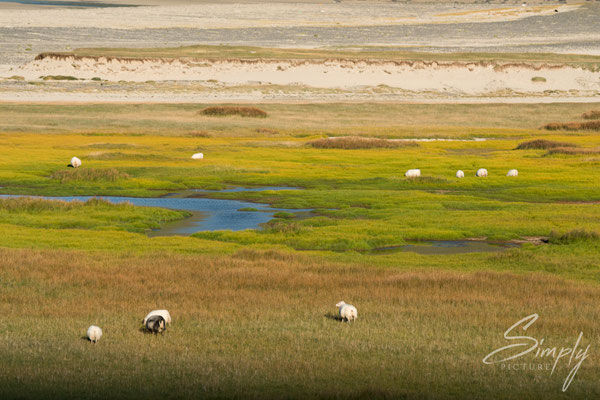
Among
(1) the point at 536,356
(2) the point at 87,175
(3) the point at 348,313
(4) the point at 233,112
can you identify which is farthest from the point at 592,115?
(1) the point at 536,356

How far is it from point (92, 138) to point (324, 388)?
52242mm

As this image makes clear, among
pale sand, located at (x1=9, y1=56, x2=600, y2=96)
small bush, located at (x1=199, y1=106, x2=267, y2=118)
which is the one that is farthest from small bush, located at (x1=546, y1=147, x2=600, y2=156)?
pale sand, located at (x1=9, y1=56, x2=600, y2=96)

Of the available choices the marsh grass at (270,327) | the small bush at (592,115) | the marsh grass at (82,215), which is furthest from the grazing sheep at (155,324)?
the small bush at (592,115)

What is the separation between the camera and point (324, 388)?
1343 centimetres

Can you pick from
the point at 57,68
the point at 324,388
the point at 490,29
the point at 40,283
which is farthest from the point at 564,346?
the point at 490,29

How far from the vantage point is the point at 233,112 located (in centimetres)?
7906

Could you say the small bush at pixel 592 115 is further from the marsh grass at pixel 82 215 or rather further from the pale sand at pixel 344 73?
the marsh grass at pixel 82 215

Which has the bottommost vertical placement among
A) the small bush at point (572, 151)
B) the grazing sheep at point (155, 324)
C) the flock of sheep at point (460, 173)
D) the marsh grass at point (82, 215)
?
the grazing sheep at point (155, 324)

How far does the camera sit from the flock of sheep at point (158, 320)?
15.7 m

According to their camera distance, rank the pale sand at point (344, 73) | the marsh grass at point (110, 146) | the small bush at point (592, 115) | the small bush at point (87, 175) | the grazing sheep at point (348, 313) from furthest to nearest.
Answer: the pale sand at point (344, 73)
the small bush at point (592, 115)
the marsh grass at point (110, 146)
the small bush at point (87, 175)
the grazing sheep at point (348, 313)

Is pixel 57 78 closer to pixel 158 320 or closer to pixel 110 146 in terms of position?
pixel 110 146

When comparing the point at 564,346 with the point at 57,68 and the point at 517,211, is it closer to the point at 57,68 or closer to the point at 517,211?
the point at 517,211

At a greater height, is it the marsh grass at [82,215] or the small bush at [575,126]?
the small bush at [575,126]

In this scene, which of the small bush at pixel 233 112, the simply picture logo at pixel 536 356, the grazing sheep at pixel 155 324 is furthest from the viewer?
the small bush at pixel 233 112
